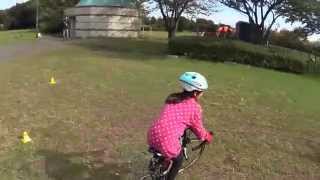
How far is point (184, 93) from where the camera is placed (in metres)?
6.20

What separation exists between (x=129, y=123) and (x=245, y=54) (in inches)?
536

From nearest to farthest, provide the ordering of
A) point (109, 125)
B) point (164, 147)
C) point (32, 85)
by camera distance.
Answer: point (164, 147) < point (109, 125) < point (32, 85)

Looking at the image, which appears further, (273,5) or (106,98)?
(273,5)

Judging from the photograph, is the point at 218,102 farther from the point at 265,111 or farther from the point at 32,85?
the point at 32,85

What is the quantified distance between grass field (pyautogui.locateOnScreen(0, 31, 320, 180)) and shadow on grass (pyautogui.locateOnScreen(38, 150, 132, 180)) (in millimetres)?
14

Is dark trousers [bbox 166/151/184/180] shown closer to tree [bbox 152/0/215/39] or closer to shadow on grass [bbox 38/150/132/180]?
shadow on grass [bbox 38/150/132/180]

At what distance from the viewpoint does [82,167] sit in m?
8.31

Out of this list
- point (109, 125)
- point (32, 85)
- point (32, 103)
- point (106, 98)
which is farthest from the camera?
point (32, 85)

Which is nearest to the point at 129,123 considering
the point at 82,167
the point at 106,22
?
the point at 82,167

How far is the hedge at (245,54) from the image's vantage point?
2277 cm

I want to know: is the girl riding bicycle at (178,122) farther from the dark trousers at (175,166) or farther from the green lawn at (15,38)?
the green lawn at (15,38)

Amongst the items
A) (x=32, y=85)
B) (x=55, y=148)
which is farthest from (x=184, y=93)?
(x=32, y=85)

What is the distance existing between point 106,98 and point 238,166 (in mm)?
5118

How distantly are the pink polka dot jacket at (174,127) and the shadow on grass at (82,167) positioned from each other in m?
2.09
